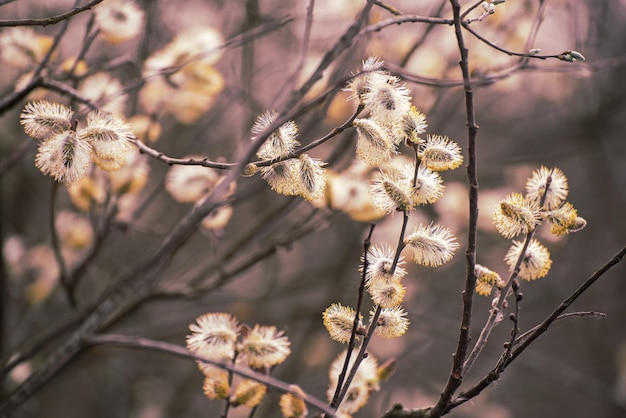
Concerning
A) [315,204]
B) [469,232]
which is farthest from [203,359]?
[315,204]

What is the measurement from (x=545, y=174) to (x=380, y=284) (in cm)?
49

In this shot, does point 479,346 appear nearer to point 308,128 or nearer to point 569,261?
point 308,128

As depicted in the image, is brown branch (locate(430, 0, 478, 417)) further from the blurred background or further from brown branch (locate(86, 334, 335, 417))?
the blurred background

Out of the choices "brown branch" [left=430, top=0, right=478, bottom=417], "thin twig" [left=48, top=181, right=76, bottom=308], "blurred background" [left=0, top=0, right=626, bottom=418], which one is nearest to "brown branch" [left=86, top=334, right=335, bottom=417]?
"brown branch" [left=430, top=0, right=478, bottom=417]

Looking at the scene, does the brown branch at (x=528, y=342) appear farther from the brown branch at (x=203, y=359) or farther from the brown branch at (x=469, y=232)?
the brown branch at (x=203, y=359)

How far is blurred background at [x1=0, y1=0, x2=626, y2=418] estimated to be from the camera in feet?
8.78

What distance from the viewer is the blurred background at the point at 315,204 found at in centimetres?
268

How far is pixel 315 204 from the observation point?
2.34 meters

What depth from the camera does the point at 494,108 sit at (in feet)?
17.2

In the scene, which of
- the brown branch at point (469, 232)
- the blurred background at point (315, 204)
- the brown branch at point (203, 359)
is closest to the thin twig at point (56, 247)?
the blurred background at point (315, 204)

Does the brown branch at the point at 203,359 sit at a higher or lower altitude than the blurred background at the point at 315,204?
lower

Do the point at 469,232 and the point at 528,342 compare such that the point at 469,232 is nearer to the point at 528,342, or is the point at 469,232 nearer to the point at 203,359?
the point at 528,342

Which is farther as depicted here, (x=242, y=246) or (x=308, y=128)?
(x=242, y=246)

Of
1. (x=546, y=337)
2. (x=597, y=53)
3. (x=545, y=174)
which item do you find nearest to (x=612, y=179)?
(x=597, y=53)
